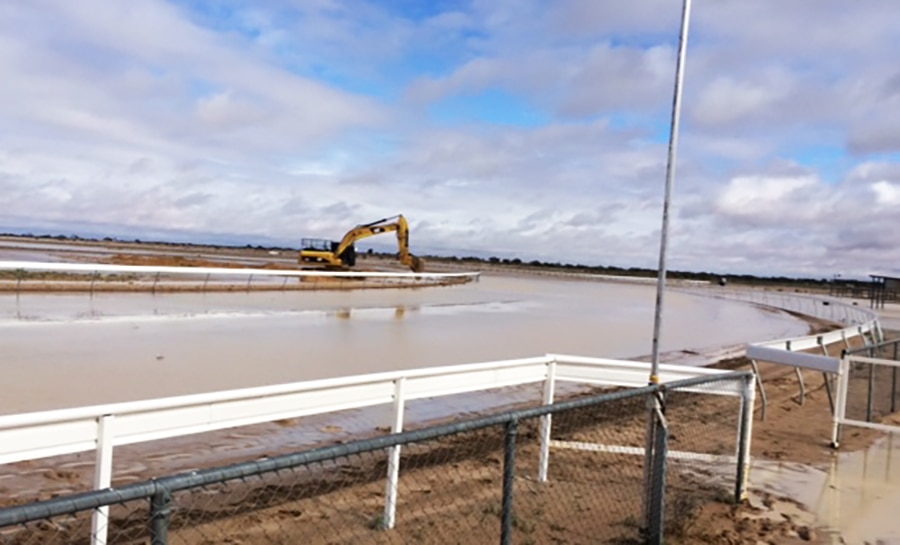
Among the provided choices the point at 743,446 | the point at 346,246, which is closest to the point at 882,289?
the point at 346,246

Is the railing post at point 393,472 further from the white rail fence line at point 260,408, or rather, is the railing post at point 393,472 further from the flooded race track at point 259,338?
the flooded race track at point 259,338

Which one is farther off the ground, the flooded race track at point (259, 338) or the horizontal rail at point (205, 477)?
the horizontal rail at point (205, 477)

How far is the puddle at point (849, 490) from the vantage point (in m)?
6.37

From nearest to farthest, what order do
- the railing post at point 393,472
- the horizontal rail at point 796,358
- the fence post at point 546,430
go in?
the railing post at point 393,472 < the fence post at point 546,430 < the horizontal rail at point 796,358

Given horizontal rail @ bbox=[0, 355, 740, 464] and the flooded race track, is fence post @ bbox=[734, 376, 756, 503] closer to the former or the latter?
horizontal rail @ bbox=[0, 355, 740, 464]

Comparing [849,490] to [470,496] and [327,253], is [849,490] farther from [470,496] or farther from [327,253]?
[327,253]

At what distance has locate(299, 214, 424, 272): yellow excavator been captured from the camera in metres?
51.3

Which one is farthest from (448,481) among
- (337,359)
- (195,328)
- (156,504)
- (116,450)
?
(195,328)

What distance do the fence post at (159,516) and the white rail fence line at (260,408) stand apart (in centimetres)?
92

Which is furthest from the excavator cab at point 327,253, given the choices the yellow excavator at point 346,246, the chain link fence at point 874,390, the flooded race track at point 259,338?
the chain link fence at point 874,390

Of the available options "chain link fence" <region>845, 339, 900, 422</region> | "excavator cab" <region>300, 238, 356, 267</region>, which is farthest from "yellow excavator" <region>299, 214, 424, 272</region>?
"chain link fence" <region>845, 339, 900, 422</region>

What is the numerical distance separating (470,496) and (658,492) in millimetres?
1719

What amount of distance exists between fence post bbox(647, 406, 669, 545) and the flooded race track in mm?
6887

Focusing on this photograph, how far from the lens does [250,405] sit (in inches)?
201
